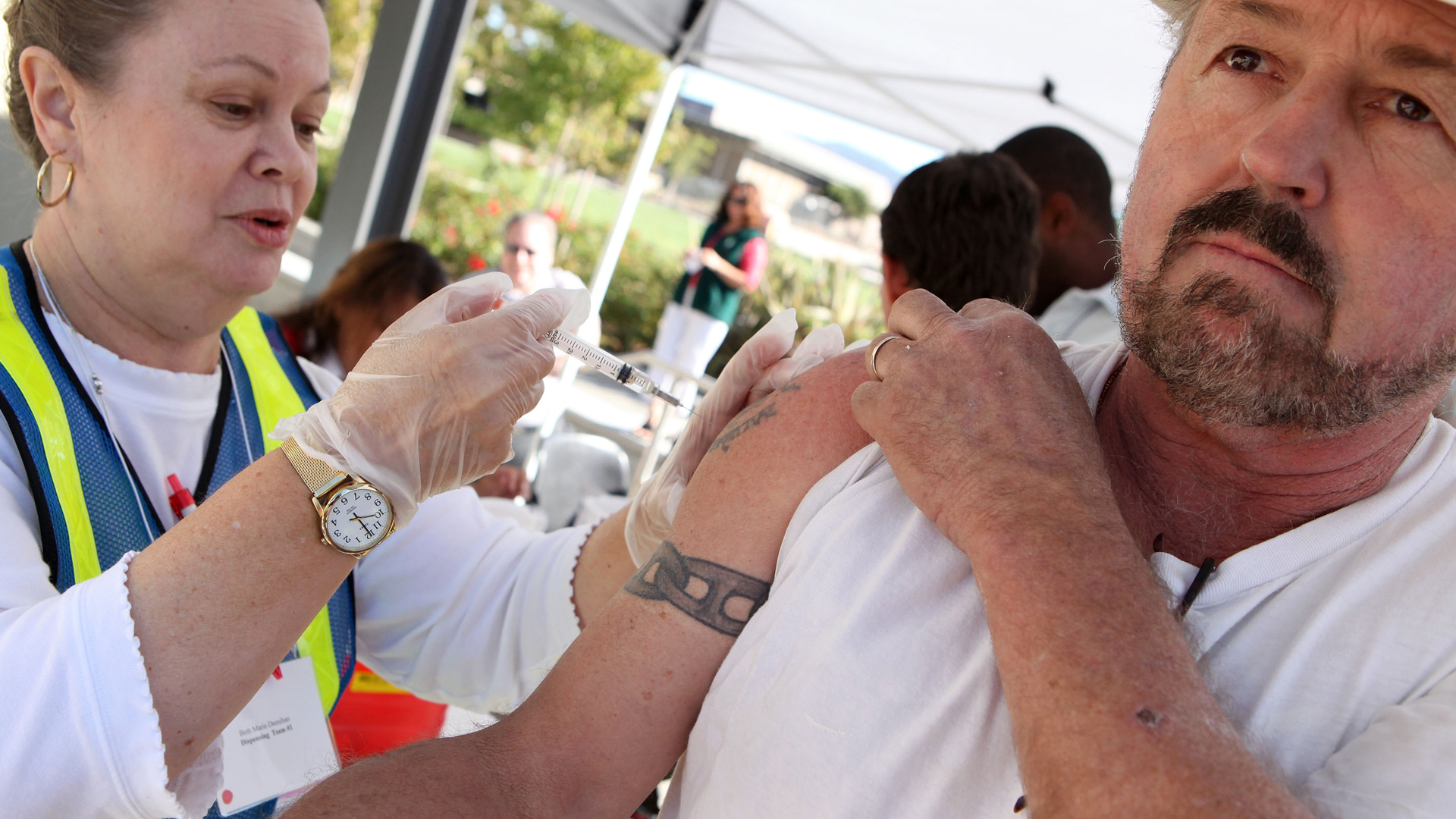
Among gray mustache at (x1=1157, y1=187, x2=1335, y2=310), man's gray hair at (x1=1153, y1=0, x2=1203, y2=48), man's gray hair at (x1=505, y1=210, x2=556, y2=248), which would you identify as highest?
man's gray hair at (x1=1153, y1=0, x2=1203, y2=48)

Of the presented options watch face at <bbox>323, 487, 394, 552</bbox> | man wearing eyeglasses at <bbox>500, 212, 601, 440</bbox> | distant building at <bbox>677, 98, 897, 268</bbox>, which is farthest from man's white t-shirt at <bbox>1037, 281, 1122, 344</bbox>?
distant building at <bbox>677, 98, 897, 268</bbox>

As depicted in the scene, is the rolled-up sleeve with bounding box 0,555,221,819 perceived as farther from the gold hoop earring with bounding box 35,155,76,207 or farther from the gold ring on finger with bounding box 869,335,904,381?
the gold ring on finger with bounding box 869,335,904,381

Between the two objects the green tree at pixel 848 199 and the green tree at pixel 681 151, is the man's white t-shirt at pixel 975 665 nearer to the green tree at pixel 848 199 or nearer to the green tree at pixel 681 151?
the green tree at pixel 681 151

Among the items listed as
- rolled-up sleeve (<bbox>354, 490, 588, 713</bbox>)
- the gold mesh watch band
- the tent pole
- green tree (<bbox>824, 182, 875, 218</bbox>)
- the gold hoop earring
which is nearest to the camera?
the gold mesh watch band

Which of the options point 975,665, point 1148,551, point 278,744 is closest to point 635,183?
point 278,744

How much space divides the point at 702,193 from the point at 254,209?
15.5 metres

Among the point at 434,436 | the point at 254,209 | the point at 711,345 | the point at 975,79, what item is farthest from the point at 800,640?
the point at 711,345

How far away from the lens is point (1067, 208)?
11.5ft

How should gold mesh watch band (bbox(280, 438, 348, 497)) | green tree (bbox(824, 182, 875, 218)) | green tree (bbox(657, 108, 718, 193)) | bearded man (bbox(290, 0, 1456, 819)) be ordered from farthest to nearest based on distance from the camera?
1. green tree (bbox(824, 182, 875, 218))
2. green tree (bbox(657, 108, 718, 193))
3. gold mesh watch band (bbox(280, 438, 348, 497))
4. bearded man (bbox(290, 0, 1456, 819))

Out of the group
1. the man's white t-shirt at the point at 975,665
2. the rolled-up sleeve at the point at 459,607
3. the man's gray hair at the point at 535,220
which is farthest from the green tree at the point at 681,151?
the man's white t-shirt at the point at 975,665

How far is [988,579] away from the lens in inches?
36.9

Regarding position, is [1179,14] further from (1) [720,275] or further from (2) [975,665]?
(1) [720,275]

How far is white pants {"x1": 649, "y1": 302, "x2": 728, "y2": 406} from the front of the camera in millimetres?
6746

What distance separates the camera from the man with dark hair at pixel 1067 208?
349cm
